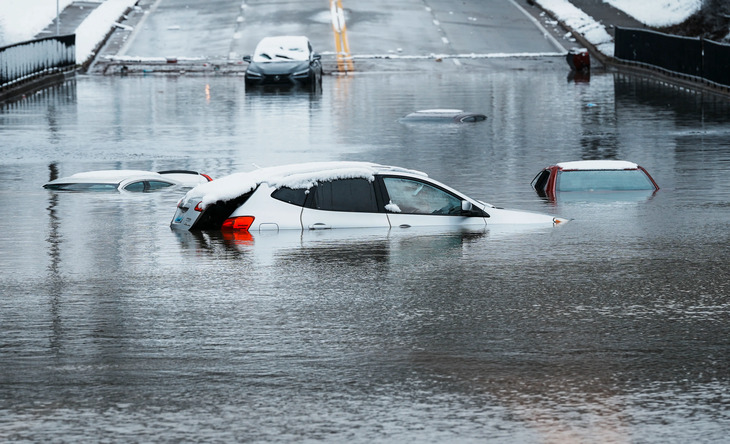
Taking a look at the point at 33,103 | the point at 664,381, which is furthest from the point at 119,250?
the point at 33,103

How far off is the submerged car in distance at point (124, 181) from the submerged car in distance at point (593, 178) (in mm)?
5683

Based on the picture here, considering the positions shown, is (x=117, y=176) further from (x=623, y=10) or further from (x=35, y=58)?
(x=623, y=10)

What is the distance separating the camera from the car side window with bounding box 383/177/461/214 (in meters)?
17.1

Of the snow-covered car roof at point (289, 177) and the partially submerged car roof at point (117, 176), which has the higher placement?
the snow-covered car roof at point (289, 177)

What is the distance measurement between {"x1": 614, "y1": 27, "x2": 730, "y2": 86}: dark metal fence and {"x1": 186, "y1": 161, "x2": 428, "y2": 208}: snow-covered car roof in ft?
94.0

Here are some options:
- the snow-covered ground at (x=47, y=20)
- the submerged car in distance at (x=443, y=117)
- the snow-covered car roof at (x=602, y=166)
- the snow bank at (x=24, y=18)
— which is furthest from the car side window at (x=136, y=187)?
the snow bank at (x=24, y=18)

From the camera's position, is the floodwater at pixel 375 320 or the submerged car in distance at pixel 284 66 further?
the submerged car in distance at pixel 284 66

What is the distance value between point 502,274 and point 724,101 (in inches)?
1153

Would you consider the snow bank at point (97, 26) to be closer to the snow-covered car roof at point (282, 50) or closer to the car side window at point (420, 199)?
the snow-covered car roof at point (282, 50)

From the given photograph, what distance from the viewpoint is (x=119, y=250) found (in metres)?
16.2

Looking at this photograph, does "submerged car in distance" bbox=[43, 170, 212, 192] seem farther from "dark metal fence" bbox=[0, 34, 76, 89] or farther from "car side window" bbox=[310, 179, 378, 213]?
"dark metal fence" bbox=[0, 34, 76, 89]

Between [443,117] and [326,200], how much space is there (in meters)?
19.0

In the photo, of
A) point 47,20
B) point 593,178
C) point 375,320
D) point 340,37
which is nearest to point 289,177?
point 375,320

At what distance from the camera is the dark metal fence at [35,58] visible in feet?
149
